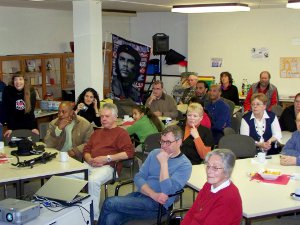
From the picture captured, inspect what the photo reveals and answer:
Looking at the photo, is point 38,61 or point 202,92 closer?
point 202,92

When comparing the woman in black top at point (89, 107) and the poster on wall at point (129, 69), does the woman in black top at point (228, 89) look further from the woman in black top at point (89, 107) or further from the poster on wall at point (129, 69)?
the woman in black top at point (89, 107)

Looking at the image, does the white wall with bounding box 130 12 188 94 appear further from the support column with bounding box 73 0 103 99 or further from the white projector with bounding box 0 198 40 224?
the white projector with bounding box 0 198 40 224

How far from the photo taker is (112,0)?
7891 millimetres

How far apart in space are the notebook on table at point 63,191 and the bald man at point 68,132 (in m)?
1.46

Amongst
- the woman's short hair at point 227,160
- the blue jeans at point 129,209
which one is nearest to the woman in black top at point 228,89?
the blue jeans at point 129,209

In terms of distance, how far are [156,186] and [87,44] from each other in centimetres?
432

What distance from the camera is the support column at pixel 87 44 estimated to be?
7840 millimetres

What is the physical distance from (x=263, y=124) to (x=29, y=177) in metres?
2.90

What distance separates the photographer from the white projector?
11.2 feet

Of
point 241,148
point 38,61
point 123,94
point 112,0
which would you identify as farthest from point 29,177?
point 123,94

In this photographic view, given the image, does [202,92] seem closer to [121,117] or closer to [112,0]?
[121,117]

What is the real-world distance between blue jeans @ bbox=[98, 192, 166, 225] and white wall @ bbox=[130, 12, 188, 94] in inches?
316

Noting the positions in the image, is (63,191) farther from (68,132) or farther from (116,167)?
(68,132)

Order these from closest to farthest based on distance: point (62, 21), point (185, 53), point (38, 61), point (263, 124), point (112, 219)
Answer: point (112, 219) < point (263, 124) < point (38, 61) < point (62, 21) < point (185, 53)
